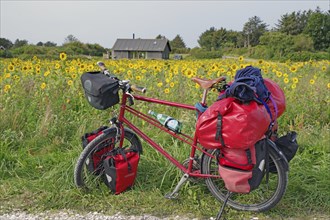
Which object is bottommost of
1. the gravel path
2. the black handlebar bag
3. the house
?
the gravel path

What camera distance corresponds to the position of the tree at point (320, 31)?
5216cm

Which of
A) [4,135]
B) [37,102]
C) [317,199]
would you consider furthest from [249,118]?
[37,102]

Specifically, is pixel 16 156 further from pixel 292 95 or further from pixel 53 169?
pixel 292 95

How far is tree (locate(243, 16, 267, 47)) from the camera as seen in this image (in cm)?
8296

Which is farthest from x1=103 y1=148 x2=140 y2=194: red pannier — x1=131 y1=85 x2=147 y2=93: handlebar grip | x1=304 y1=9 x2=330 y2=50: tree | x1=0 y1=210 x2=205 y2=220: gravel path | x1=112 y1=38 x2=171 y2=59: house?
x1=304 y1=9 x2=330 y2=50: tree

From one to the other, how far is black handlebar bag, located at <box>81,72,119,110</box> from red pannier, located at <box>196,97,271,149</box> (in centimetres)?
75

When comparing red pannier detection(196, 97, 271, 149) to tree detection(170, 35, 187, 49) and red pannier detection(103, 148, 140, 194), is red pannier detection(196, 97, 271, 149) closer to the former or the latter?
red pannier detection(103, 148, 140, 194)

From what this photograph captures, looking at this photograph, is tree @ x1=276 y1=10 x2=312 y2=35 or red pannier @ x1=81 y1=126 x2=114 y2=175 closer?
red pannier @ x1=81 y1=126 x2=114 y2=175

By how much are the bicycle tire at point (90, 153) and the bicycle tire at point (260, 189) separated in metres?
0.71

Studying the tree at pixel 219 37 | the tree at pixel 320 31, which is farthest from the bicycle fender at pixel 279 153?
the tree at pixel 219 37

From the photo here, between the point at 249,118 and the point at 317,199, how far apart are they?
1.23m

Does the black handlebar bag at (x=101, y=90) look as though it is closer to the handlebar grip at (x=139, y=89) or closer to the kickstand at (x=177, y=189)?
the handlebar grip at (x=139, y=89)

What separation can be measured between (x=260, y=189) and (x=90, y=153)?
151 cm

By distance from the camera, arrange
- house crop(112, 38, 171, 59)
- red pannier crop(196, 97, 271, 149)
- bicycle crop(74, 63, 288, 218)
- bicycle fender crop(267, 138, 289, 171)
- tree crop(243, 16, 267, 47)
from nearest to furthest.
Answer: red pannier crop(196, 97, 271, 149) → bicycle fender crop(267, 138, 289, 171) → bicycle crop(74, 63, 288, 218) → house crop(112, 38, 171, 59) → tree crop(243, 16, 267, 47)
